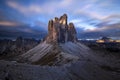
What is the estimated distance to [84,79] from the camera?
46.3m

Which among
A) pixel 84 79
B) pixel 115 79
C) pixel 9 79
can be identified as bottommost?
pixel 115 79

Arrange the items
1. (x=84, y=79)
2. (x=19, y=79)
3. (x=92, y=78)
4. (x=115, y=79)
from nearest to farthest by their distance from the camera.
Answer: (x=19, y=79) → (x=84, y=79) → (x=92, y=78) → (x=115, y=79)

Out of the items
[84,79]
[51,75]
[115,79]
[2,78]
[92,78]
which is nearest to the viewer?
[2,78]

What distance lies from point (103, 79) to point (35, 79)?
29353 mm

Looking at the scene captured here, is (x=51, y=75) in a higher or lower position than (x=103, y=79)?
higher

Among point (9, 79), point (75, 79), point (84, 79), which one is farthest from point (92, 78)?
point (9, 79)

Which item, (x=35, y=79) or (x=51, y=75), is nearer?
(x=35, y=79)

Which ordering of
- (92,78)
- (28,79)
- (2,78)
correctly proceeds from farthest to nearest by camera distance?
1. (92,78)
2. (28,79)
3. (2,78)

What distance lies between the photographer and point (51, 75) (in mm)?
40469

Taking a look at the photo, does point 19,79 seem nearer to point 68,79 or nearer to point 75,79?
point 68,79

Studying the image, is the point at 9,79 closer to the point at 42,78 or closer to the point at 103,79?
the point at 42,78

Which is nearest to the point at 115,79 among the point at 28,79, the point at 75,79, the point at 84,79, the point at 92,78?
the point at 92,78

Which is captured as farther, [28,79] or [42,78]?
[42,78]

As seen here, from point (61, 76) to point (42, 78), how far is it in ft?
24.2
